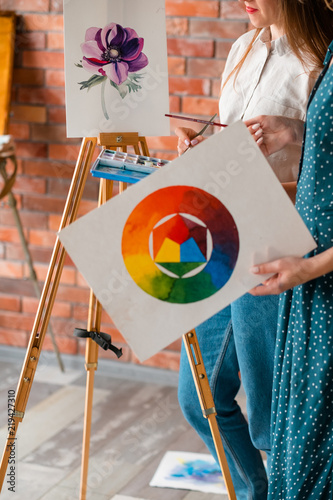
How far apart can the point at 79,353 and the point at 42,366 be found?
0.16 m

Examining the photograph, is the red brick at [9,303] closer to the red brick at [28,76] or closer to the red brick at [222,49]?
the red brick at [28,76]

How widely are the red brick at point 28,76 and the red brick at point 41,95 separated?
0.09ft

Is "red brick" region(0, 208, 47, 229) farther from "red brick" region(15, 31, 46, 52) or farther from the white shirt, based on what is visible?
the white shirt

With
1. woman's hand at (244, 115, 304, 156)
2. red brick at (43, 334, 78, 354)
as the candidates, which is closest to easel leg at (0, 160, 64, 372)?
red brick at (43, 334, 78, 354)

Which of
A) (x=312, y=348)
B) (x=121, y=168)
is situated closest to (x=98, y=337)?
(x=121, y=168)

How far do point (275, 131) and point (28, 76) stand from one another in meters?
1.58

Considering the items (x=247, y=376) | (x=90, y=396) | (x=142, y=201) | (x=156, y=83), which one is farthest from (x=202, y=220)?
(x=90, y=396)

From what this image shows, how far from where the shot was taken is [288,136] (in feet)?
4.33

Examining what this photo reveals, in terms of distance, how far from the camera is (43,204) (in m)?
2.69

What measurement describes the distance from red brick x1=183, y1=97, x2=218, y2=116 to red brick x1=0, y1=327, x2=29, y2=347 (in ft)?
3.84

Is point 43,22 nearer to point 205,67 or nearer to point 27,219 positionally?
point 205,67

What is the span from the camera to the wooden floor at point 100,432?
191 cm

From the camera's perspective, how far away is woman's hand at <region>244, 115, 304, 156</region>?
4.24ft

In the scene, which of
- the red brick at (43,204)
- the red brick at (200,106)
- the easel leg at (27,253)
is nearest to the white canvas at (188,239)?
the easel leg at (27,253)
